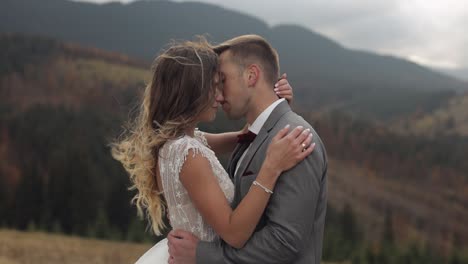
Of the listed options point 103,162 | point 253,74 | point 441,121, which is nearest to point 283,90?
point 253,74

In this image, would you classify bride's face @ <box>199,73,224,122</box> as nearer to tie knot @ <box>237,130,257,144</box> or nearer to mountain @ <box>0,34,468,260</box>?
tie knot @ <box>237,130,257,144</box>

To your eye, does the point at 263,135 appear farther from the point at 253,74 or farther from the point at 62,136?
the point at 62,136

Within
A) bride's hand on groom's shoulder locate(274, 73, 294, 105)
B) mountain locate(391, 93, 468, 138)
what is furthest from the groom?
mountain locate(391, 93, 468, 138)

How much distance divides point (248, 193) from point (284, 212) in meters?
0.21

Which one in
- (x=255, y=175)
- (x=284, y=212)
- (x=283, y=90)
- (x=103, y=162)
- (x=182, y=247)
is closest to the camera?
(x=284, y=212)

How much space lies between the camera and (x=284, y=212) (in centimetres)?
278

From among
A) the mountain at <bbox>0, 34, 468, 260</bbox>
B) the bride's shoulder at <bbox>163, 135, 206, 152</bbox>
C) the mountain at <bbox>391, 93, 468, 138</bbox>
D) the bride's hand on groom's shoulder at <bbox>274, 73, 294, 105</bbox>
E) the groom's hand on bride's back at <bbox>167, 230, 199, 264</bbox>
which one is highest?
the bride's hand on groom's shoulder at <bbox>274, 73, 294, 105</bbox>

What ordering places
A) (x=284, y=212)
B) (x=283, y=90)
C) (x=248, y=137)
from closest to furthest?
(x=284, y=212)
(x=248, y=137)
(x=283, y=90)

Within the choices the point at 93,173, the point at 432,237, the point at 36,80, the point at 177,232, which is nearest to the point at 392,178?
the point at 432,237

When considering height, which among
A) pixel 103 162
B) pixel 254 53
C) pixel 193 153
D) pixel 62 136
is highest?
pixel 254 53

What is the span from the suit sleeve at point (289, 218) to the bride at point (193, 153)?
0.06m

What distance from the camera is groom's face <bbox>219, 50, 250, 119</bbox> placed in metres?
3.14

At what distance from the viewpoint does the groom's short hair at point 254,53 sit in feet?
10.2

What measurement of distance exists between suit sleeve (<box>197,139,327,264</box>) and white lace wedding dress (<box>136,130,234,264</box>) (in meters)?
0.32
